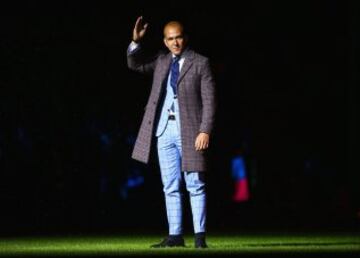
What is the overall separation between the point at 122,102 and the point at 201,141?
34.6 ft

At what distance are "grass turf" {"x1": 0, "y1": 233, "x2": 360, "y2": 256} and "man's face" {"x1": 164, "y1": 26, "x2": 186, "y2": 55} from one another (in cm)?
171

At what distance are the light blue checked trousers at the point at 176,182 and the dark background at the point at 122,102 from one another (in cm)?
331

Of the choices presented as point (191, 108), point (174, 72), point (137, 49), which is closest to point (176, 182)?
point (191, 108)

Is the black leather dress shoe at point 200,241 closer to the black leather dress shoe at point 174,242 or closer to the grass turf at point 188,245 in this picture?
the grass turf at point 188,245

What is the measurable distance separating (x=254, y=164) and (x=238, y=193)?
9.21m

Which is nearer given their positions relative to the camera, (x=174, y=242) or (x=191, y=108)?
(x=191, y=108)

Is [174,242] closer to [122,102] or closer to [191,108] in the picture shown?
[191,108]

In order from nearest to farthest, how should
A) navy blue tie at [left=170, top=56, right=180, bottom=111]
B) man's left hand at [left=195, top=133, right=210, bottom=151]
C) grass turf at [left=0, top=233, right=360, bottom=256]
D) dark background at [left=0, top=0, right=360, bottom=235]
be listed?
1. grass turf at [left=0, top=233, right=360, bottom=256]
2. man's left hand at [left=195, top=133, right=210, bottom=151]
3. navy blue tie at [left=170, top=56, right=180, bottom=111]
4. dark background at [left=0, top=0, right=360, bottom=235]

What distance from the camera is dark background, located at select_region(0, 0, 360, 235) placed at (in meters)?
20.2

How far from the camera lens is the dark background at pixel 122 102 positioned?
2017cm

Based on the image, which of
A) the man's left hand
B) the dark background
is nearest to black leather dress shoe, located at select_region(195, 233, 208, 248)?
the man's left hand

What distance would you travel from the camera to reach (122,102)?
22.4 metres

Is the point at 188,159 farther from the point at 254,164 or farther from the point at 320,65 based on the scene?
the point at 254,164

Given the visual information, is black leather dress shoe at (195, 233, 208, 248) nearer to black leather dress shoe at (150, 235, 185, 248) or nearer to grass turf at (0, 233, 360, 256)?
grass turf at (0, 233, 360, 256)
